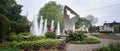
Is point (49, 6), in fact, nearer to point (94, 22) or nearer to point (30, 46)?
point (94, 22)

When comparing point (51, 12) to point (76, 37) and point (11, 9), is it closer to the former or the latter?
point (11, 9)

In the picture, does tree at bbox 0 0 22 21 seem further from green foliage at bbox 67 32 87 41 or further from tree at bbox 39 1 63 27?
tree at bbox 39 1 63 27

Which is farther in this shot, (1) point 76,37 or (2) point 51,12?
(2) point 51,12

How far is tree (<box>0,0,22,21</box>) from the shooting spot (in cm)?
4303

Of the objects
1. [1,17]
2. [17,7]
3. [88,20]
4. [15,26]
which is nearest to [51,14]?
[17,7]

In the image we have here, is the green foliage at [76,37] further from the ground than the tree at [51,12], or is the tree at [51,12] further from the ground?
the tree at [51,12]

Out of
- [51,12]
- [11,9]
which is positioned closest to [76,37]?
[11,9]

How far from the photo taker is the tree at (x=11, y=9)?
43031mm

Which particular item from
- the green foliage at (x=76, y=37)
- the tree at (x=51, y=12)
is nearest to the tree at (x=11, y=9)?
the green foliage at (x=76, y=37)

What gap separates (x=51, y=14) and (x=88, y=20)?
3485 cm

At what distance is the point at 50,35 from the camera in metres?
25.0

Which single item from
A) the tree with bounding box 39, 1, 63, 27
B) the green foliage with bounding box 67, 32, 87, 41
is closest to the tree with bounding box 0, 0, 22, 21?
the green foliage with bounding box 67, 32, 87, 41

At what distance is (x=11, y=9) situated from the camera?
46938 millimetres

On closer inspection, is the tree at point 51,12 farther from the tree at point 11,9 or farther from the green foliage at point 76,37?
the green foliage at point 76,37
